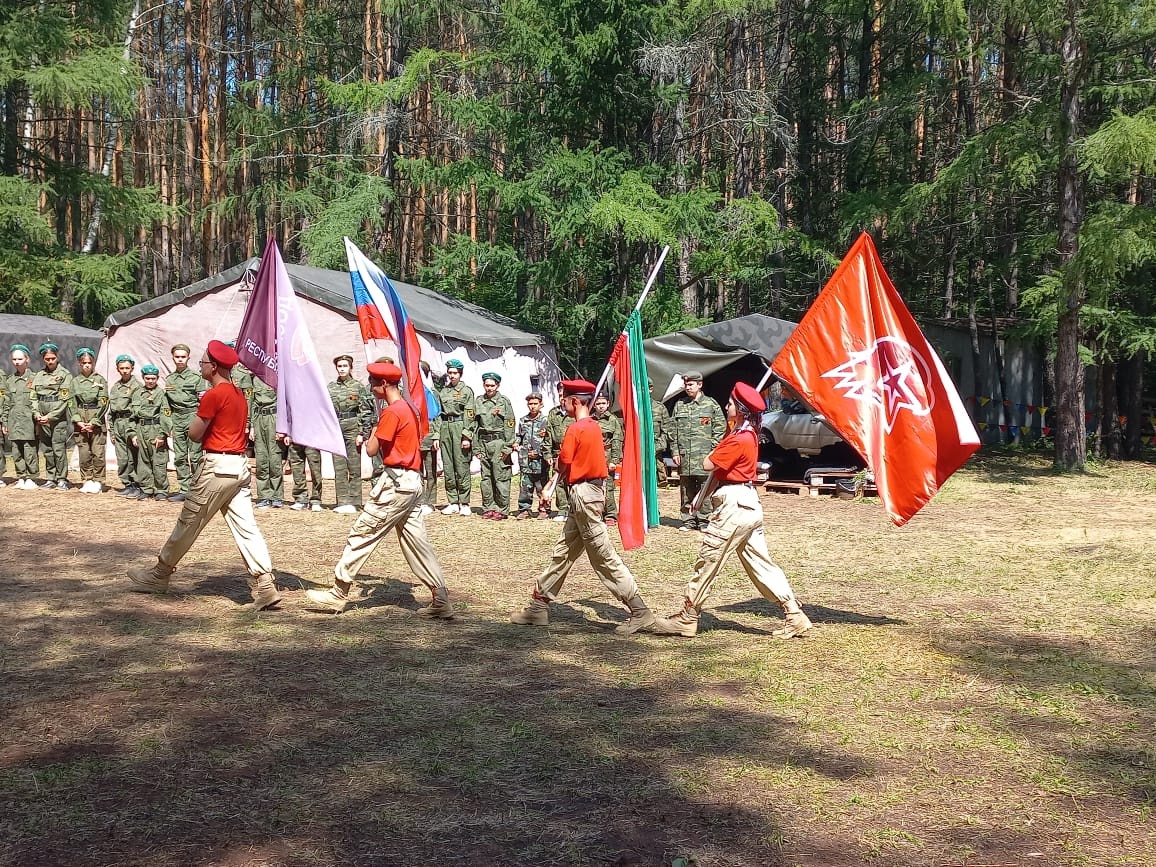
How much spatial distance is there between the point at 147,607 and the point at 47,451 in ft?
27.9

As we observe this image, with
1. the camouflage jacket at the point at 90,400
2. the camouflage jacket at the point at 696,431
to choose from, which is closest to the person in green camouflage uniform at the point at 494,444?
the camouflage jacket at the point at 696,431

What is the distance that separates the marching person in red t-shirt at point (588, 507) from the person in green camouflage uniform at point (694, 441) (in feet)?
18.5

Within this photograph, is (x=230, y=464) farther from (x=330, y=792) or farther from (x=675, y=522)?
(x=675, y=522)

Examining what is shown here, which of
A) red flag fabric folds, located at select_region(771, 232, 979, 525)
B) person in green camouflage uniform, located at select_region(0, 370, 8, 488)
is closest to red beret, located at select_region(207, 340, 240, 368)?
red flag fabric folds, located at select_region(771, 232, 979, 525)

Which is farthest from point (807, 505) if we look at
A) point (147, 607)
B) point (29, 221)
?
point (29, 221)

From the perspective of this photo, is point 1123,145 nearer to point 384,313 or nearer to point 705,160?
point 705,160

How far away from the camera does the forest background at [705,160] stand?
70.5ft

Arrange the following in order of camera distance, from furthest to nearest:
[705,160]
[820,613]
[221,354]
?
1. [705,160]
2. [820,613]
3. [221,354]

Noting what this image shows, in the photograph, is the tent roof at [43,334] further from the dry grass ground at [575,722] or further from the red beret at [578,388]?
the red beret at [578,388]

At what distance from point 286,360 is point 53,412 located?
25.0ft

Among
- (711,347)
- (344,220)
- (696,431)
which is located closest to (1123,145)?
(711,347)

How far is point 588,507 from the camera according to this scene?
830 cm

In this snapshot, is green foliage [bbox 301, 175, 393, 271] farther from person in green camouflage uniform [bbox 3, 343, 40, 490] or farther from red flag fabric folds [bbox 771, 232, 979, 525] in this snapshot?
red flag fabric folds [bbox 771, 232, 979, 525]

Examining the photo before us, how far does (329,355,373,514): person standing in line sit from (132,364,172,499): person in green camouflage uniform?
2.40 meters
